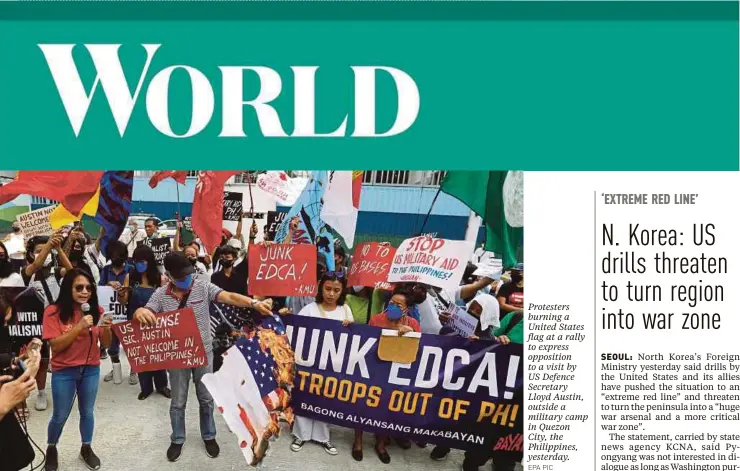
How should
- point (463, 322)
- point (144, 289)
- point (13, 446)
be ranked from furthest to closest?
point (463, 322), point (144, 289), point (13, 446)

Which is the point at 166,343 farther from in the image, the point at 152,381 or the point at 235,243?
the point at 235,243

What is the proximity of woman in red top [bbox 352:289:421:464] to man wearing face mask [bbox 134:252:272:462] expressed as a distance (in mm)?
650

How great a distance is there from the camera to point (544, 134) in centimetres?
300

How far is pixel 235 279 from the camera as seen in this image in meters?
3.00

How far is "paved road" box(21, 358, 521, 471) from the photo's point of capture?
2.92 meters

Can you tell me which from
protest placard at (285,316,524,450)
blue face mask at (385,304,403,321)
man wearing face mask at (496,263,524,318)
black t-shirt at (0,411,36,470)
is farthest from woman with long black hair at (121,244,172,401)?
man wearing face mask at (496,263,524,318)

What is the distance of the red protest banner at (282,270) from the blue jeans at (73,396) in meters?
0.99

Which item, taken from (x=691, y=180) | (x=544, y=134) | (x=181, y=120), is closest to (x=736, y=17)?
(x=691, y=180)

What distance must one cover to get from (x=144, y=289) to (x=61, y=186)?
73 cm

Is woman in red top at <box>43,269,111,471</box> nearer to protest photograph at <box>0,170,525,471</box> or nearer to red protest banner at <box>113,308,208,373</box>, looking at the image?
protest photograph at <box>0,170,525,471</box>

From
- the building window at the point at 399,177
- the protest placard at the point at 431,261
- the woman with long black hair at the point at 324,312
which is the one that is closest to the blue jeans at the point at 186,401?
the woman with long black hair at the point at 324,312

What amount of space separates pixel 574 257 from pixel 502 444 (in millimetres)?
1117

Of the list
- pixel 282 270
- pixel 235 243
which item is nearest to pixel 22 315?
pixel 235 243

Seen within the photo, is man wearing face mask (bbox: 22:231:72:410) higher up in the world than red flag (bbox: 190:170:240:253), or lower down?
lower down
